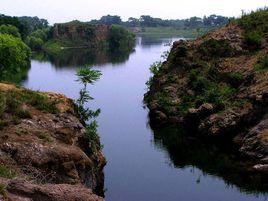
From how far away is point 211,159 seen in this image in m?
54.1

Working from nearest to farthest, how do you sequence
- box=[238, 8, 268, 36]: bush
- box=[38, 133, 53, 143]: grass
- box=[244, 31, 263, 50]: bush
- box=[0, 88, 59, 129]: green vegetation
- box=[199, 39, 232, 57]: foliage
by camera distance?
box=[38, 133, 53, 143]: grass, box=[0, 88, 59, 129]: green vegetation, box=[244, 31, 263, 50]: bush, box=[199, 39, 232, 57]: foliage, box=[238, 8, 268, 36]: bush

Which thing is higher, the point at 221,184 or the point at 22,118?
the point at 22,118

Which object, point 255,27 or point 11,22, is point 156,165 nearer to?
point 255,27

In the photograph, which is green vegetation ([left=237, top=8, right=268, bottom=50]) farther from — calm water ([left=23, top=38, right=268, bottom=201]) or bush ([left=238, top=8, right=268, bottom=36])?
calm water ([left=23, top=38, right=268, bottom=201])

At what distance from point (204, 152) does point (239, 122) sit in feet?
20.1

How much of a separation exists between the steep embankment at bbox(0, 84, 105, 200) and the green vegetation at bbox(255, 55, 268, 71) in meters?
34.0

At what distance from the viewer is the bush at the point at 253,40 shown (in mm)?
77062

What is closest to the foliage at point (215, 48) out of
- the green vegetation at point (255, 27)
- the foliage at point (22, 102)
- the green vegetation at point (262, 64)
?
the green vegetation at point (255, 27)

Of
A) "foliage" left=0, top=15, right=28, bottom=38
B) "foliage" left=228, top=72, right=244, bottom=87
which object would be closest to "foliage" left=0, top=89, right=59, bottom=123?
"foliage" left=228, top=72, right=244, bottom=87

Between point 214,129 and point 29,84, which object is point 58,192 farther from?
point 29,84

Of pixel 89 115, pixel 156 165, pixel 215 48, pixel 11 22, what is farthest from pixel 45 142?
pixel 11 22

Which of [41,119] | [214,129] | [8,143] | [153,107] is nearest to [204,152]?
[214,129]

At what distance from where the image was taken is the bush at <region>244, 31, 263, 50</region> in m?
77.1

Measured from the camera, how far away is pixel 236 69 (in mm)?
73750
